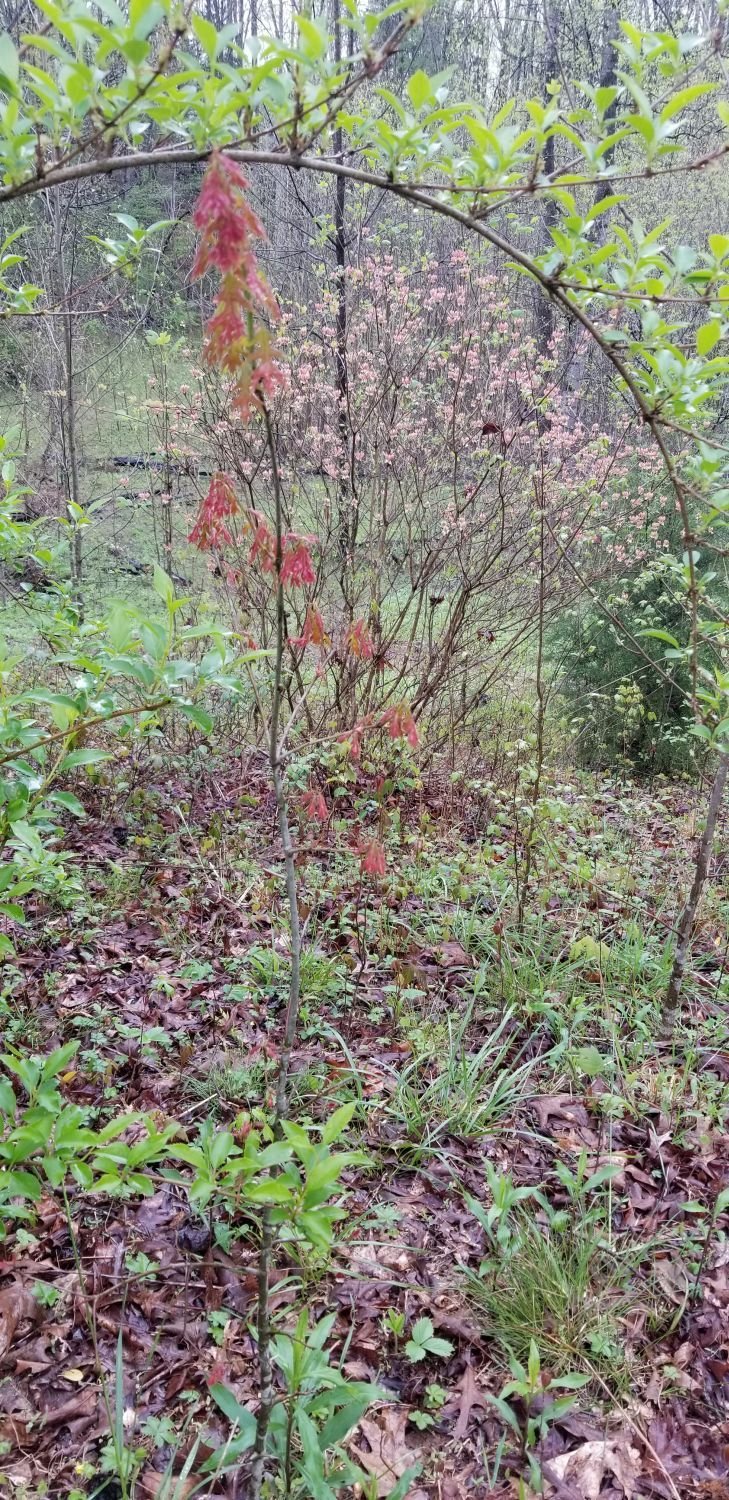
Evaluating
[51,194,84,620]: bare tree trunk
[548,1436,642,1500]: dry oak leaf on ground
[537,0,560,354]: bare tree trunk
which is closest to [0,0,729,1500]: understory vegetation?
[548,1436,642,1500]: dry oak leaf on ground

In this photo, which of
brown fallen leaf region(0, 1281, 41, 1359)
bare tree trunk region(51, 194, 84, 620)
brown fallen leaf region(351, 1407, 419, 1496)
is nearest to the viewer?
brown fallen leaf region(351, 1407, 419, 1496)

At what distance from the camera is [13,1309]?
1907 millimetres

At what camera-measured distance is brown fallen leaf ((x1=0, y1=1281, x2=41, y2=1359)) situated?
6.12 ft

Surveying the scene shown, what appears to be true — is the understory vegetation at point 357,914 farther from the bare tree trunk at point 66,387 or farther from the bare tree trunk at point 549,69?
the bare tree trunk at point 549,69

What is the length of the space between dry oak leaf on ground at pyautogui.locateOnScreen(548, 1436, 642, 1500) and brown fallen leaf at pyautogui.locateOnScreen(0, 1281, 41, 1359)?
121 cm

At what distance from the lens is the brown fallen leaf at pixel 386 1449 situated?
168 centimetres

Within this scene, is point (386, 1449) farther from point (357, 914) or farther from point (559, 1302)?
point (357, 914)

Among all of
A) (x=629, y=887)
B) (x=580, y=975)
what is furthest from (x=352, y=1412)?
(x=629, y=887)

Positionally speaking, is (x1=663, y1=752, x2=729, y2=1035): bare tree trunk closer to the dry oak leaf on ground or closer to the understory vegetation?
the understory vegetation

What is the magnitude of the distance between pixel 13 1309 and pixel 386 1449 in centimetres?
91

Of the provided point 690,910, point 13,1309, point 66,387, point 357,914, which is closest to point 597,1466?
point 13,1309

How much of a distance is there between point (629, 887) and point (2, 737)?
3049 millimetres

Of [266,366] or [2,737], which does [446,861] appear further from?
[266,366]

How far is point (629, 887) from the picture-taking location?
3805 mm
